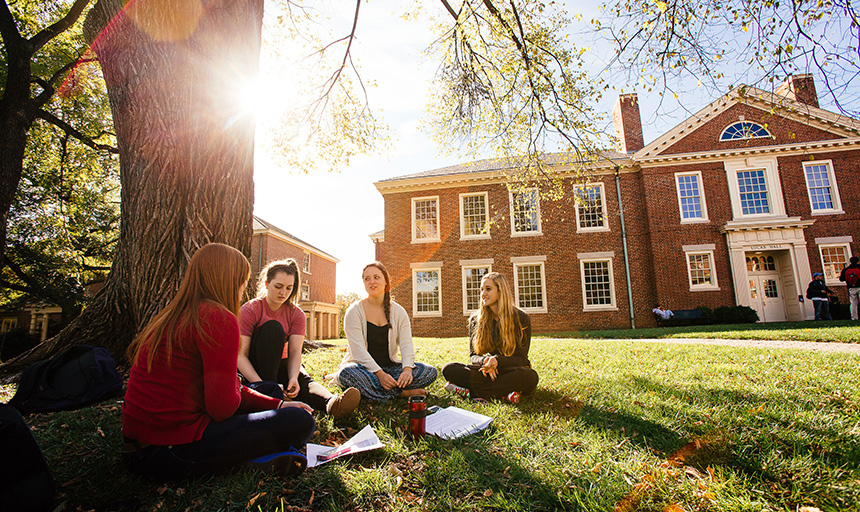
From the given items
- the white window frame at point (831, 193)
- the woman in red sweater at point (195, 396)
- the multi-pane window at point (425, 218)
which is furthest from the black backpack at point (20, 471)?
the white window frame at point (831, 193)

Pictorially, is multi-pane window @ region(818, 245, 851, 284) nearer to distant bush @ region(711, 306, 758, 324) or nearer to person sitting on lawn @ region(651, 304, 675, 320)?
distant bush @ region(711, 306, 758, 324)

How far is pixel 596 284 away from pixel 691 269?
3.89m

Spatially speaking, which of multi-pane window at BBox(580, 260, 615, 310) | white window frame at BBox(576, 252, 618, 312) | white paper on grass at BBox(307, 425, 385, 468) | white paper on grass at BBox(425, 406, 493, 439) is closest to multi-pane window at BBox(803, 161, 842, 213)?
white window frame at BBox(576, 252, 618, 312)

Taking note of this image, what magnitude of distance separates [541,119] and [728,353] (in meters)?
5.63

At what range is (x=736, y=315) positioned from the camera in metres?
14.9

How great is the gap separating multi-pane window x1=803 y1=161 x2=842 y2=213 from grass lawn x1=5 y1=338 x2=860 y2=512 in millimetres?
18448

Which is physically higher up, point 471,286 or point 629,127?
point 629,127

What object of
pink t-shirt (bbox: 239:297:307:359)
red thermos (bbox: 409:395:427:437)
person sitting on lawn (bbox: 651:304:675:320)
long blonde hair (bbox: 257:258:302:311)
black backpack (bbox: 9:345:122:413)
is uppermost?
long blonde hair (bbox: 257:258:302:311)

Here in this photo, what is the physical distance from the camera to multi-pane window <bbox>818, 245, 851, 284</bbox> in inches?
634

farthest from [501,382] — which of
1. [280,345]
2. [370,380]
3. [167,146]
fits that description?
[167,146]

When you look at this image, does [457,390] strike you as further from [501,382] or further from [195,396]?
[195,396]

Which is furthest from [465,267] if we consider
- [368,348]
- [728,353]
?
[368,348]

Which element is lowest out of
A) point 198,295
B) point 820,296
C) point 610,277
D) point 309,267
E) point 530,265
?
point 198,295

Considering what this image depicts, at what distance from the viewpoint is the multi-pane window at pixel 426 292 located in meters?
18.3
